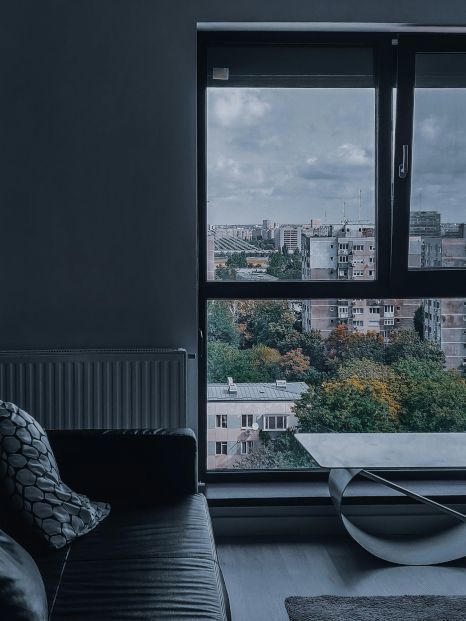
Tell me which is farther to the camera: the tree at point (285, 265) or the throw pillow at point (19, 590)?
the tree at point (285, 265)

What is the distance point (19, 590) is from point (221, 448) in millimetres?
2436

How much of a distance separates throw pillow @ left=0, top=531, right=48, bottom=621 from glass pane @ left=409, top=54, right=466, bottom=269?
272cm

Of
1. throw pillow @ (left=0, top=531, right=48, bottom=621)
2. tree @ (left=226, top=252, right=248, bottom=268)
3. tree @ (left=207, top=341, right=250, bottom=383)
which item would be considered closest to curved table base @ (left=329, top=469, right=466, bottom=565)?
tree @ (left=207, top=341, right=250, bottom=383)

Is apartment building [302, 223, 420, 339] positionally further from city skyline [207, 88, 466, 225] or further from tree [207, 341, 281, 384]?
tree [207, 341, 281, 384]

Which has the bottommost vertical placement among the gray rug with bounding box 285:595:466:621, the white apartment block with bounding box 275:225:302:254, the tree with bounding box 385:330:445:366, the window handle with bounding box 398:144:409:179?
the gray rug with bounding box 285:595:466:621

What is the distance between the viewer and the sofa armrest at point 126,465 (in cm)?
273

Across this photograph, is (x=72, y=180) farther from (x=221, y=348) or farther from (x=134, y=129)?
(x=221, y=348)

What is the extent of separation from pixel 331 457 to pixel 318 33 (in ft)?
6.80

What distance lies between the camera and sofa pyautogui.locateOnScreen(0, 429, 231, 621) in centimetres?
189

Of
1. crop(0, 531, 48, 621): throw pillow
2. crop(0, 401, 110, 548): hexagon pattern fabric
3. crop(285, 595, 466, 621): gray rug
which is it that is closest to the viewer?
crop(0, 531, 48, 621): throw pillow

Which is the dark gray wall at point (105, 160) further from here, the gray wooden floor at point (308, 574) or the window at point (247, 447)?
the gray wooden floor at point (308, 574)

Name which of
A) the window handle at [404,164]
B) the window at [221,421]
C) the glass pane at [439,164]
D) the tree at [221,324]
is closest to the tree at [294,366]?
the tree at [221,324]

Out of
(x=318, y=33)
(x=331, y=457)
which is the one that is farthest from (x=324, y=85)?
(x=331, y=457)

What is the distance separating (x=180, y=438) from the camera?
9.14 feet
